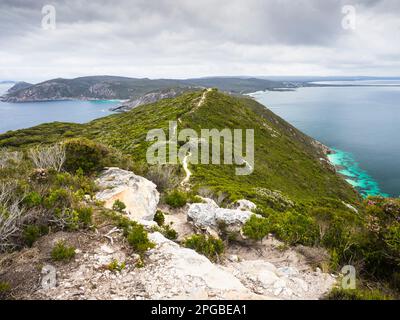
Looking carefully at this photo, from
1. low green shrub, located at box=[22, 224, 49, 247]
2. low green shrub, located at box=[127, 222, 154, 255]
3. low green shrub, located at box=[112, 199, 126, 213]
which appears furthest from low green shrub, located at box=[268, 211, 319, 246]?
low green shrub, located at box=[22, 224, 49, 247]

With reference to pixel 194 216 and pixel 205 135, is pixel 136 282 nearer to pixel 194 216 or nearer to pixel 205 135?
pixel 194 216

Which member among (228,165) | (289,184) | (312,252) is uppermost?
(312,252)

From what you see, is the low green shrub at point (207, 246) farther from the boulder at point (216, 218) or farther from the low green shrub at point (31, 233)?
the low green shrub at point (31, 233)

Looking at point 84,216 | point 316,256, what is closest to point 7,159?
point 84,216

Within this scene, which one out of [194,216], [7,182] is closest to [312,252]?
[194,216]

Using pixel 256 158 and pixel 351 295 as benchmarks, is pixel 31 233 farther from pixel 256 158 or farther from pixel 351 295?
pixel 256 158
